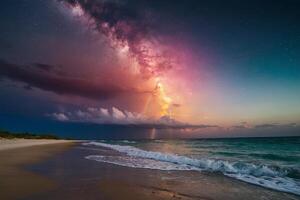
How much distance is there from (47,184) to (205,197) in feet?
17.6

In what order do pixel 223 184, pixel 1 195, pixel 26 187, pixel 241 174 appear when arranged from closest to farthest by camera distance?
pixel 1 195, pixel 26 187, pixel 223 184, pixel 241 174

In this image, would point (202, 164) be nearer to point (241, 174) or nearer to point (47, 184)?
point (241, 174)

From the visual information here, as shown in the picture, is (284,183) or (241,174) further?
(241,174)

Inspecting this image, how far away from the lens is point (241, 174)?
465 inches

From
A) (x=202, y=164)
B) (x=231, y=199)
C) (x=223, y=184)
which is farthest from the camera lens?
(x=202, y=164)

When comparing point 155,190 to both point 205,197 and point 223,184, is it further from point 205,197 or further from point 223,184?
point 223,184

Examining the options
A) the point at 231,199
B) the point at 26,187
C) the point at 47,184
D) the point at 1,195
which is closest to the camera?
the point at 1,195

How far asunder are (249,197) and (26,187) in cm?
705

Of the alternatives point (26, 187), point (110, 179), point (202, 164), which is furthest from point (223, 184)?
point (26, 187)

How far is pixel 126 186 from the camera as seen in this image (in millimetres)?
8406

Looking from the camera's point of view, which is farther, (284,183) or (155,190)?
(284,183)

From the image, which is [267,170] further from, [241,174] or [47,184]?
[47,184]

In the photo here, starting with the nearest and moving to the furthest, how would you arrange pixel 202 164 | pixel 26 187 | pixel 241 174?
pixel 26 187 < pixel 241 174 < pixel 202 164

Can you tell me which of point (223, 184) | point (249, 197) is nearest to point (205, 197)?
point (249, 197)
